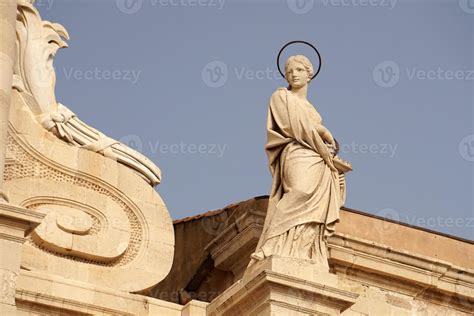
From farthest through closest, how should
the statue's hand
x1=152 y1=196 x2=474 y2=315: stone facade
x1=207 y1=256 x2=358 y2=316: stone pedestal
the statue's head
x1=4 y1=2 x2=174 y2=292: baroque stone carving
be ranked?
1. x1=152 y1=196 x2=474 y2=315: stone facade
2. the statue's head
3. the statue's hand
4. x1=4 y1=2 x2=174 y2=292: baroque stone carving
5. x1=207 y1=256 x2=358 y2=316: stone pedestal

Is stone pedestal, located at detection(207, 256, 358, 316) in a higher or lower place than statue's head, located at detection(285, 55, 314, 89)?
lower

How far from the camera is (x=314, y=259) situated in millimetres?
19562

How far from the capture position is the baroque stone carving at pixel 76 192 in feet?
65.5

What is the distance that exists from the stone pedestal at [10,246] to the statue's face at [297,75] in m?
3.79

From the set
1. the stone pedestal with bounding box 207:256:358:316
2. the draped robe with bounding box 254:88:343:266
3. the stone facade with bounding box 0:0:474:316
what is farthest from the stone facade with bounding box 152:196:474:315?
the stone pedestal with bounding box 207:256:358:316

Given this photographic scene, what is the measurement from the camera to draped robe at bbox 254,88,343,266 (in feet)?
64.3

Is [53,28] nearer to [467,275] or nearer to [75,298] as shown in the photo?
[75,298]

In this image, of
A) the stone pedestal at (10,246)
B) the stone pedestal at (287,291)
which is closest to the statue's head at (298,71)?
the stone pedestal at (287,291)

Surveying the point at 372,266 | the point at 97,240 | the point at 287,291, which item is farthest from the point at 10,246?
the point at 372,266

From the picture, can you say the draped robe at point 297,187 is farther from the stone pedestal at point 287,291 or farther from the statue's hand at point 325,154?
the stone pedestal at point 287,291

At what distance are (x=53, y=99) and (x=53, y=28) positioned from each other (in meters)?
1.12

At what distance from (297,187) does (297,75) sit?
4.87ft

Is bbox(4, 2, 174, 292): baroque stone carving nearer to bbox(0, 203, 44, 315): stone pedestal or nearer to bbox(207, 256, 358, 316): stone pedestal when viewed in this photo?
bbox(0, 203, 44, 315): stone pedestal

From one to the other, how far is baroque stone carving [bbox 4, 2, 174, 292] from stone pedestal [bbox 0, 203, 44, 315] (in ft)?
4.20
